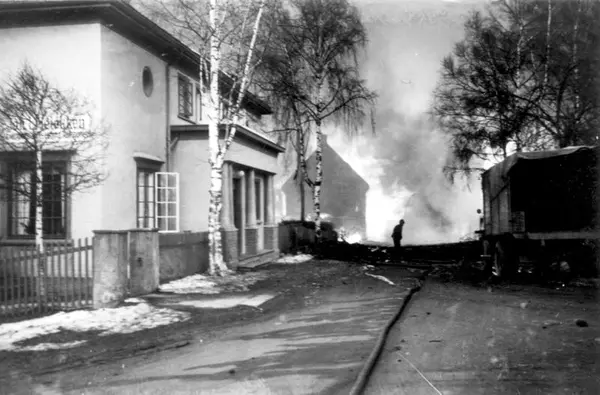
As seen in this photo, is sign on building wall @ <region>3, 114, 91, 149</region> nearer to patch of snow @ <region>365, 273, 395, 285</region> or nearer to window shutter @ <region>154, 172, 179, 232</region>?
window shutter @ <region>154, 172, 179, 232</region>

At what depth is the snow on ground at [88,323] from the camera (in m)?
7.15

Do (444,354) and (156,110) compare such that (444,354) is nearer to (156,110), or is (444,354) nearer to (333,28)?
(156,110)

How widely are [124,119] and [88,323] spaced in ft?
20.5

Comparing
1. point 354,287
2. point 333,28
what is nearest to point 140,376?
point 354,287

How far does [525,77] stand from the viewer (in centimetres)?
2161

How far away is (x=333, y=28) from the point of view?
77.4 ft

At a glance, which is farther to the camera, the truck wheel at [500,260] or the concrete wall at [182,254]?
the truck wheel at [500,260]

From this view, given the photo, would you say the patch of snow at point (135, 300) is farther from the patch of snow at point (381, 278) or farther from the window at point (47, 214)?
the patch of snow at point (381, 278)

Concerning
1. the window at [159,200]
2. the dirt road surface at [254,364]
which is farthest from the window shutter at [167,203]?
the dirt road surface at [254,364]

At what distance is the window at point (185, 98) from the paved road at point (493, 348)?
31.8ft

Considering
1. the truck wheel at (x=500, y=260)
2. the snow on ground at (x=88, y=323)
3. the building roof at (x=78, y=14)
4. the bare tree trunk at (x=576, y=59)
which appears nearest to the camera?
the snow on ground at (x=88, y=323)

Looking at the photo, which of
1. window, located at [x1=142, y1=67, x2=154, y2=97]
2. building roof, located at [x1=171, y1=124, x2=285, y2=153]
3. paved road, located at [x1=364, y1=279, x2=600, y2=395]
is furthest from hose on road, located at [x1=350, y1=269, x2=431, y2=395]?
window, located at [x1=142, y1=67, x2=154, y2=97]

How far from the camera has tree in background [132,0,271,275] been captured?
44.9 ft

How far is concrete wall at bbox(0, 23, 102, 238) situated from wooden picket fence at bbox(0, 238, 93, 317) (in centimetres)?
301
